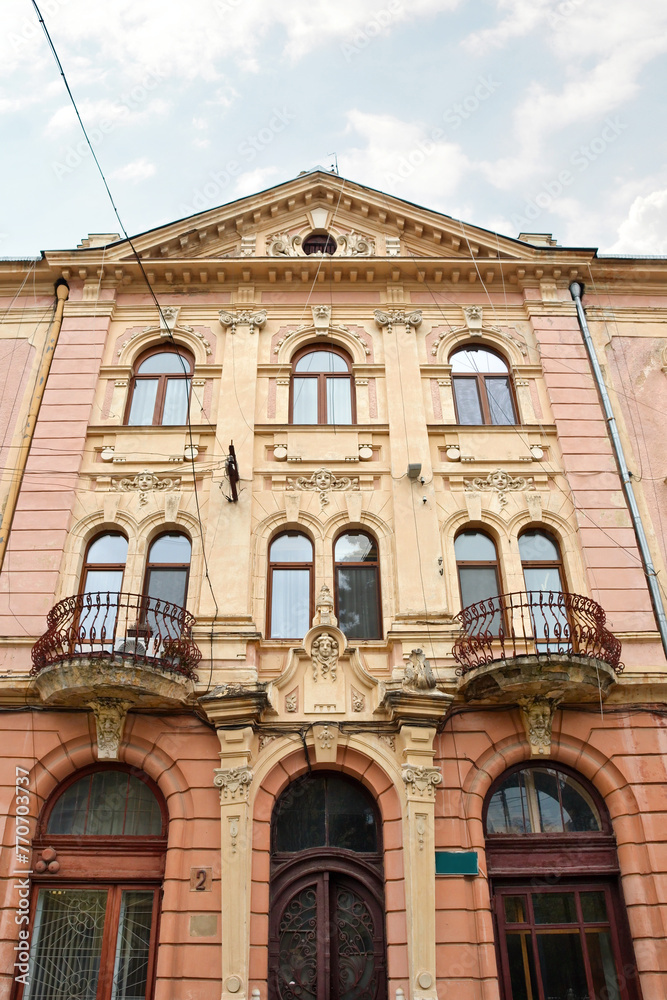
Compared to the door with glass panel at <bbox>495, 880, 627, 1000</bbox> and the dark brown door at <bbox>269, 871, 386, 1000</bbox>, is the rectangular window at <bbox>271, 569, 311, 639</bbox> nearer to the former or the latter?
the dark brown door at <bbox>269, 871, 386, 1000</bbox>

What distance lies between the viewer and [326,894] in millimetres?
10531

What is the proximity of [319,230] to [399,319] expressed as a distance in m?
3.04

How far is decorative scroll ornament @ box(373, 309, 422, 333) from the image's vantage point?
1539 centimetres

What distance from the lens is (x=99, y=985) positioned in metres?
10.1

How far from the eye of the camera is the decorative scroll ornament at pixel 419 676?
430 inches

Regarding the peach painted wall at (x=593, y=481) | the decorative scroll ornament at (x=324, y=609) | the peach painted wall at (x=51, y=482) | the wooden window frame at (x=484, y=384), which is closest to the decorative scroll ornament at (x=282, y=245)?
the peach painted wall at (x=51, y=482)

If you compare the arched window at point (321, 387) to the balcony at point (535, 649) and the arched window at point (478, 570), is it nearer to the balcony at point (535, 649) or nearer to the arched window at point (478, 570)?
the arched window at point (478, 570)

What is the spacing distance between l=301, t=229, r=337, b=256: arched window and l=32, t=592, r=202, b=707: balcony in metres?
8.67

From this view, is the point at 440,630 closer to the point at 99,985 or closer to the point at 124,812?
the point at 124,812

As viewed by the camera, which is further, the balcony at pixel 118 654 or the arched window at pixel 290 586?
the arched window at pixel 290 586

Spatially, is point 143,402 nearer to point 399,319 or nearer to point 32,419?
point 32,419

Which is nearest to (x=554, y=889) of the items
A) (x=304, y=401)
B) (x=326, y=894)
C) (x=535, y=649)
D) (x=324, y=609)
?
(x=326, y=894)

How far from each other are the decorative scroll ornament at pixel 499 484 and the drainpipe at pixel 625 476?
1.64 metres

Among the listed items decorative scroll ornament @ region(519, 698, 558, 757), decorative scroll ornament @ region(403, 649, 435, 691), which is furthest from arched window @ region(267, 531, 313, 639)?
decorative scroll ornament @ region(519, 698, 558, 757)
